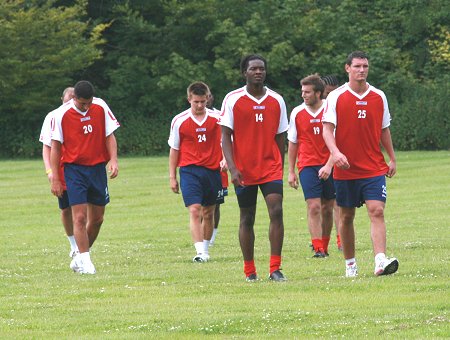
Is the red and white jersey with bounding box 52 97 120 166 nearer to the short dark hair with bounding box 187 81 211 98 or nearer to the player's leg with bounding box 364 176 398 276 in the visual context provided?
the short dark hair with bounding box 187 81 211 98

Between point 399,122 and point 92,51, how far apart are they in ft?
41.8

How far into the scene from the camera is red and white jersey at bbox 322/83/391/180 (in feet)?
42.2

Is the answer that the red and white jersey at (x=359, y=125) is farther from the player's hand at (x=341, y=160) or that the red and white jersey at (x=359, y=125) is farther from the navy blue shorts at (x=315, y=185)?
the navy blue shorts at (x=315, y=185)

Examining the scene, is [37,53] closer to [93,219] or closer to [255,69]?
[93,219]

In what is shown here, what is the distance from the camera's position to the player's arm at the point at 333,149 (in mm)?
12438

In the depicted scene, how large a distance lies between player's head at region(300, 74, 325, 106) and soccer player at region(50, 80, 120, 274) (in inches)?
109

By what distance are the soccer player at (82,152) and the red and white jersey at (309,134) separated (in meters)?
2.89

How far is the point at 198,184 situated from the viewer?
16.8 m

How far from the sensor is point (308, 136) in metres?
16.9

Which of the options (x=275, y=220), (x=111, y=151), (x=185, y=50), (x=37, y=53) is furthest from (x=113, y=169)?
(x=185, y=50)

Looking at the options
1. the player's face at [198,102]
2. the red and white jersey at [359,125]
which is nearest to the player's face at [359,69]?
the red and white jersey at [359,125]

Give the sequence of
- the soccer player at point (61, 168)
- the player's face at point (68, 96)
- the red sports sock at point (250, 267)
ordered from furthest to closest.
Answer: the soccer player at point (61, 168) < the player's face at point (68, 96) < the red sports sock at point (250, 267)

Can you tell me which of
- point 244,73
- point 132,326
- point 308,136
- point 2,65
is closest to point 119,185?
point 2,65

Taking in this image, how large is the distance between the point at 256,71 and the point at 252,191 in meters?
1.24
